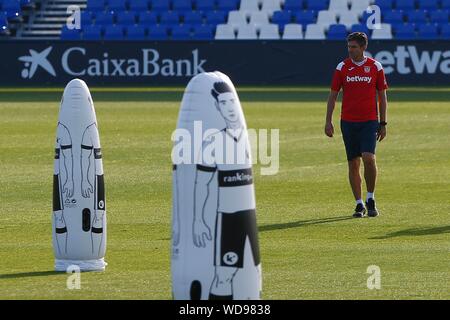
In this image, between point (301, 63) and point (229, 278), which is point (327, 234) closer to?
point (229, 278)

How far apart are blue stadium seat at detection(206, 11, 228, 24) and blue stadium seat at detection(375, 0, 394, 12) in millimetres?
4809

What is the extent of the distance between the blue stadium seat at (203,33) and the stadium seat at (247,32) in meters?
0.84

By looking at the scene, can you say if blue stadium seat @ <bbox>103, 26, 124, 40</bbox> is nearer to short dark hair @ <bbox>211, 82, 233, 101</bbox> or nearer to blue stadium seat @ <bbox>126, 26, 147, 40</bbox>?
blue stadium seat @ <bbox>126, 26, 147, 40</bbox>

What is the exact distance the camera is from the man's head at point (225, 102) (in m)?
6.65

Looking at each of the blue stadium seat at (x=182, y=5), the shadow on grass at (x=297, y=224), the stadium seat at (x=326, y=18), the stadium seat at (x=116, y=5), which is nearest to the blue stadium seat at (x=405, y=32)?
the stadium seat at (x=326, y=18)

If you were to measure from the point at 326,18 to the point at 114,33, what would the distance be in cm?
661

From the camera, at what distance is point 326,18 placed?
129 feet

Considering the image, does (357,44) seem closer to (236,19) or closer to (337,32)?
(337,32)

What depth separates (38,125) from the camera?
24.2 m

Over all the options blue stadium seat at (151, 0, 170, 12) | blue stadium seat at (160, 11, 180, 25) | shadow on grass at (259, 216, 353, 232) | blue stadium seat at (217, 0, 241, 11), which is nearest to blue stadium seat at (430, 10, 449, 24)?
blue stadium seat at (217, 0, 241, 11)

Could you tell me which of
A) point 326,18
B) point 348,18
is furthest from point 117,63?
point 348,18

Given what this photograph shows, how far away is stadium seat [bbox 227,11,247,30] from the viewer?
3941 cm

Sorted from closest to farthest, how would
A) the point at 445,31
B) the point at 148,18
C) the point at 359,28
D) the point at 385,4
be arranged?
the point at 445,31, the point at 359,28, the point at 385,4, the point at 148,18

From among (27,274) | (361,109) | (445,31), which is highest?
(445,31)
